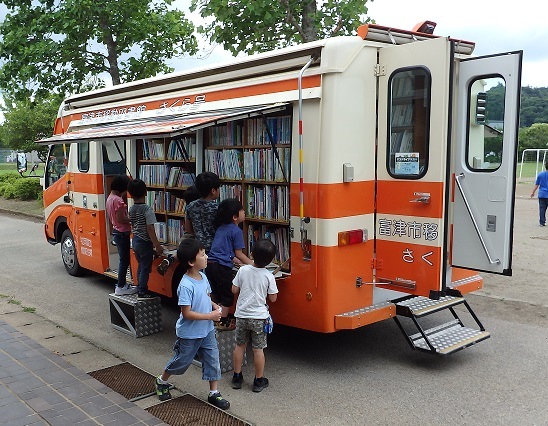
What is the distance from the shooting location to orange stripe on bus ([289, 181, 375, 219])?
187 inches

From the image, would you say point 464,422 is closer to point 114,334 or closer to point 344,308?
point 344,308

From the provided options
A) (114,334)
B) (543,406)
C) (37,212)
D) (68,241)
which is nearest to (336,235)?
(543,406)

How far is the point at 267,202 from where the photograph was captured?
5633 mm

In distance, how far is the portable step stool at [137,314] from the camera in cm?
611

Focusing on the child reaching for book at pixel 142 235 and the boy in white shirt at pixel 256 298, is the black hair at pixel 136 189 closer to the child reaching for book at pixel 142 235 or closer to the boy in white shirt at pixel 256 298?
the child reaching for book at pixel 142 235

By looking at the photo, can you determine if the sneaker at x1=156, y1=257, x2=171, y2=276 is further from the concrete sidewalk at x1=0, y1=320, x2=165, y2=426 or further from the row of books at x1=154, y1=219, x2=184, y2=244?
the concrete sidewalk at x1=0, y1=320, x2=165, y2=426

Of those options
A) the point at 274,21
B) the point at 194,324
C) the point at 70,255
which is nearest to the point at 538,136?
the point at 274,21

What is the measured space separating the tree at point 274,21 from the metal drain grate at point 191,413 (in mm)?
6281

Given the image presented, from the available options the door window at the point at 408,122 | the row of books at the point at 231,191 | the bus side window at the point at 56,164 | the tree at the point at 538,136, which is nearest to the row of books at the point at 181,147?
the row of books at the point at 231,191

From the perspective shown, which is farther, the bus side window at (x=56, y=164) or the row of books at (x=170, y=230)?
the bus side window at (x=56, y=164)

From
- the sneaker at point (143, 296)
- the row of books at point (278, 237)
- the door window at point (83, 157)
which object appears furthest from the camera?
the door window at point (83, 157)

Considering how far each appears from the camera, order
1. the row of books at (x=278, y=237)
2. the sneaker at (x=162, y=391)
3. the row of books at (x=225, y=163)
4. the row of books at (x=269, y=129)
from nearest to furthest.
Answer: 1. the sneaker at (x=162, y=391)
2. the row of books at (x=269, y=129)
3. the row of books at (x=278, y=237)
4. the row of books at (x=225, y=163)

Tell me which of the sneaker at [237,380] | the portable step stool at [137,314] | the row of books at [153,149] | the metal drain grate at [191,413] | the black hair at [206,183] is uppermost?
the row of books at [153,149]

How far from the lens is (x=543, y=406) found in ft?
14.1
